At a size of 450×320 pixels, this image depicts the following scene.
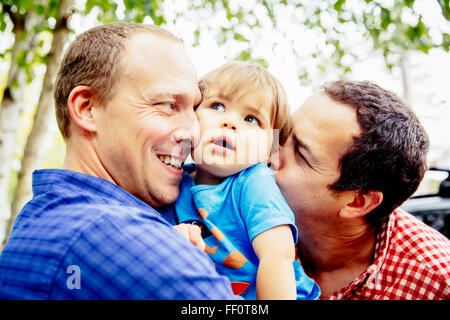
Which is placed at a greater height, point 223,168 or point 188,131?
point 188,131

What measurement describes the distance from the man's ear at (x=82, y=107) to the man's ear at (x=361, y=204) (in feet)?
4.33

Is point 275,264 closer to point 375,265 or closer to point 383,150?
point 375,265

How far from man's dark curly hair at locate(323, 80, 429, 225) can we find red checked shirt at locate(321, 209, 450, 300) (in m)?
0.14

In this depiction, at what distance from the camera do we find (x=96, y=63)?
1.69 m

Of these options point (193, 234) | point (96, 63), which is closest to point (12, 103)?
point (96, 63)

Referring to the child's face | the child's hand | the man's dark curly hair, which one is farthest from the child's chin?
the man's dark curly hair

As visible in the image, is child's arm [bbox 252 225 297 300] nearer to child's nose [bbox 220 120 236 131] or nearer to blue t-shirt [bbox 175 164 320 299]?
blue t-shirt [bbox 175 164 320 299]

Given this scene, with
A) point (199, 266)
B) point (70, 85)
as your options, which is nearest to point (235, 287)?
point (199, 266)

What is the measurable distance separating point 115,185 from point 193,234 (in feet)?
1.15

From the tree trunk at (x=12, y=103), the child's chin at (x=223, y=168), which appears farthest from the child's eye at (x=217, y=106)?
the tree trunk at (x=12, y=103)

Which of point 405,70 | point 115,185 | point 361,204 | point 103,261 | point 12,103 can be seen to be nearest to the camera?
point 103,261

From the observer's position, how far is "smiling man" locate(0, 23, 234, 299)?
3.51ft

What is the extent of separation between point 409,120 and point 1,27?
434cm

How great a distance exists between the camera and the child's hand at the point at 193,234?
55.2 inches
